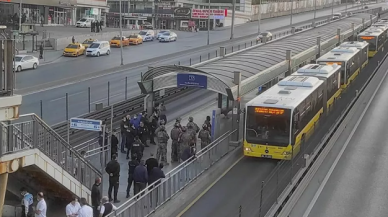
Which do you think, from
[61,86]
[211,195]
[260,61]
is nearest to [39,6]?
[61,86]

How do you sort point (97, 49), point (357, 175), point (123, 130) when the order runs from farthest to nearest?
point (97, 49) → point (123, 130) → point (357, 175)

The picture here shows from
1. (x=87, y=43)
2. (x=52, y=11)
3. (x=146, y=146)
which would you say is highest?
(x=52, y=11)

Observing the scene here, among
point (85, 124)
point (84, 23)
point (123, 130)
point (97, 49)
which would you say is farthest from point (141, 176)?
point (84, 23)

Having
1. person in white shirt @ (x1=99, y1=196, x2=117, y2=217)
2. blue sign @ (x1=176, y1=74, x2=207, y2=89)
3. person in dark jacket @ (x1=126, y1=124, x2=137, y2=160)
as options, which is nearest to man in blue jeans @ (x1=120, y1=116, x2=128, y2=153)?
person in dark jacket @ (x1=126, y1=124, x2=137, y2=160)

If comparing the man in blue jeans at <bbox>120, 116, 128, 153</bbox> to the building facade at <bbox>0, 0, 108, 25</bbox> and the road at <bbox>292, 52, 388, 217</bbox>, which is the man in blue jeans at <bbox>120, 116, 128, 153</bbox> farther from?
the building facade at <bbox>0, 0, 108, 25</bbox>

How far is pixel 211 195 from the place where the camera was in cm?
1830

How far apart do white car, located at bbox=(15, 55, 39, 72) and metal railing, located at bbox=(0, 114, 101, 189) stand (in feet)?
96.6

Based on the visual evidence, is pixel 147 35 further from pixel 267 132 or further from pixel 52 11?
pixel 267 132

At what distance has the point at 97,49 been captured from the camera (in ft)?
182

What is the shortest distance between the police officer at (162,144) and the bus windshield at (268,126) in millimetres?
3245

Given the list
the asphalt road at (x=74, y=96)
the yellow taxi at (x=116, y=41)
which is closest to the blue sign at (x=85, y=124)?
the asphalt road at (x=74, y=96)

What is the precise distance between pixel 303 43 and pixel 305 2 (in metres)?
110

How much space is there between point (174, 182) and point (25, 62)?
30.3 m

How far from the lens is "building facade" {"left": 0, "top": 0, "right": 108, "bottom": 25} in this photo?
65375mm
